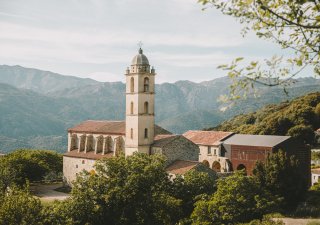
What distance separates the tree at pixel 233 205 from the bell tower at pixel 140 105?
15852 millimetres

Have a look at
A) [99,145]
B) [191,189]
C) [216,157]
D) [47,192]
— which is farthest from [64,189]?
[191,189]

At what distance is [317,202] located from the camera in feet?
116

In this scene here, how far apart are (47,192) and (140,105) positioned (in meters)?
17.8

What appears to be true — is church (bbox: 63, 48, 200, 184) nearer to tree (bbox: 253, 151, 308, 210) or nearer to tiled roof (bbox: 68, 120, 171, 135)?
tiled roof (bbox: 68, 120, 171, 135)

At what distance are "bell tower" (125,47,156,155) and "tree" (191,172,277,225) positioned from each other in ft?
52.0

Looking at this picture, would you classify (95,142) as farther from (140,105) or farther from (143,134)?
(140,105)

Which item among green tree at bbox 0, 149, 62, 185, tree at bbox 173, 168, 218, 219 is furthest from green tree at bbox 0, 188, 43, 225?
green tree at bbox 0, 149, 62, 185

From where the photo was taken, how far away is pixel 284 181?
35875 millimetres

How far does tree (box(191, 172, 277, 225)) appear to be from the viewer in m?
25.2

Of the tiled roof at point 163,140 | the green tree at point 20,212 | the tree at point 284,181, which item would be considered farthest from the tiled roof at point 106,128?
the green tree at point 20,212

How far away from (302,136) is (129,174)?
4940 centimetres

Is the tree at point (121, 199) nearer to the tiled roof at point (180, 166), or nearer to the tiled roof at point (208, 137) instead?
the tiled roof at point (180, 166)

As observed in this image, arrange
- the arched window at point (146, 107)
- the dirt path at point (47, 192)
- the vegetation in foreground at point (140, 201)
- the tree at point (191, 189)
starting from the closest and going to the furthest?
the vegetation in foreground at point (140, 201), the tree at point (191, 189), the arched window at point (146, 107), the dirt path at point (47, 192)

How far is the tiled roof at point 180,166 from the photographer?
1456 inches
